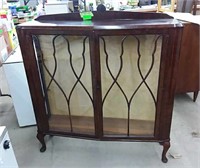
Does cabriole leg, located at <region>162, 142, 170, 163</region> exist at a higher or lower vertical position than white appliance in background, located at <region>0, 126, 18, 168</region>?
lower

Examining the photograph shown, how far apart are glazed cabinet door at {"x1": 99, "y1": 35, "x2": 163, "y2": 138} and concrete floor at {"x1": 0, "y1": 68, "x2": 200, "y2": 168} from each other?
0.84 feet

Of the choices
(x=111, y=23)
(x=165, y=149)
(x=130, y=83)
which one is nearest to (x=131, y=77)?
(x=130, y=83)

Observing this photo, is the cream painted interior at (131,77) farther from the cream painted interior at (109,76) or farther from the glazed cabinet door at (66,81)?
the glazed cabinet door at (66,81)

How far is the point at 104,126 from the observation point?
153cm

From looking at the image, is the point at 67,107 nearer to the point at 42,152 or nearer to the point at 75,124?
the point at 75,124

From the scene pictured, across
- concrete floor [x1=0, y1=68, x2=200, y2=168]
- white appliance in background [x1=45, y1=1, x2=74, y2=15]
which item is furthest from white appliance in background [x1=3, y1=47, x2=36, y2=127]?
white appliance in background [x1=45, y1=1, x2=74, y2=15]

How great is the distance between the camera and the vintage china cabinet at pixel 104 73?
1211 millimetres

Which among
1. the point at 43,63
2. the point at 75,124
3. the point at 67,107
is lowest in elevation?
the point at 75,124

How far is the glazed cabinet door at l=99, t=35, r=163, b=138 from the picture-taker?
1249mm

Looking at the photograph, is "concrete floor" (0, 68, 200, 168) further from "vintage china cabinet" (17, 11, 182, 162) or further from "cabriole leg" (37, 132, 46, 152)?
"vintage china cabinet" (17, 11, 182, 162)

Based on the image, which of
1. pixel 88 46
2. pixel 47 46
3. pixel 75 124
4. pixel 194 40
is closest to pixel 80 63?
pixel 88 46

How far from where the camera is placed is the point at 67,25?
4.04 ft

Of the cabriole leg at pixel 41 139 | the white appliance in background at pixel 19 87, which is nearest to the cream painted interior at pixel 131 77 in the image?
the cabriole leg at pixel 41 139

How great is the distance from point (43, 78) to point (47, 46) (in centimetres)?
24
